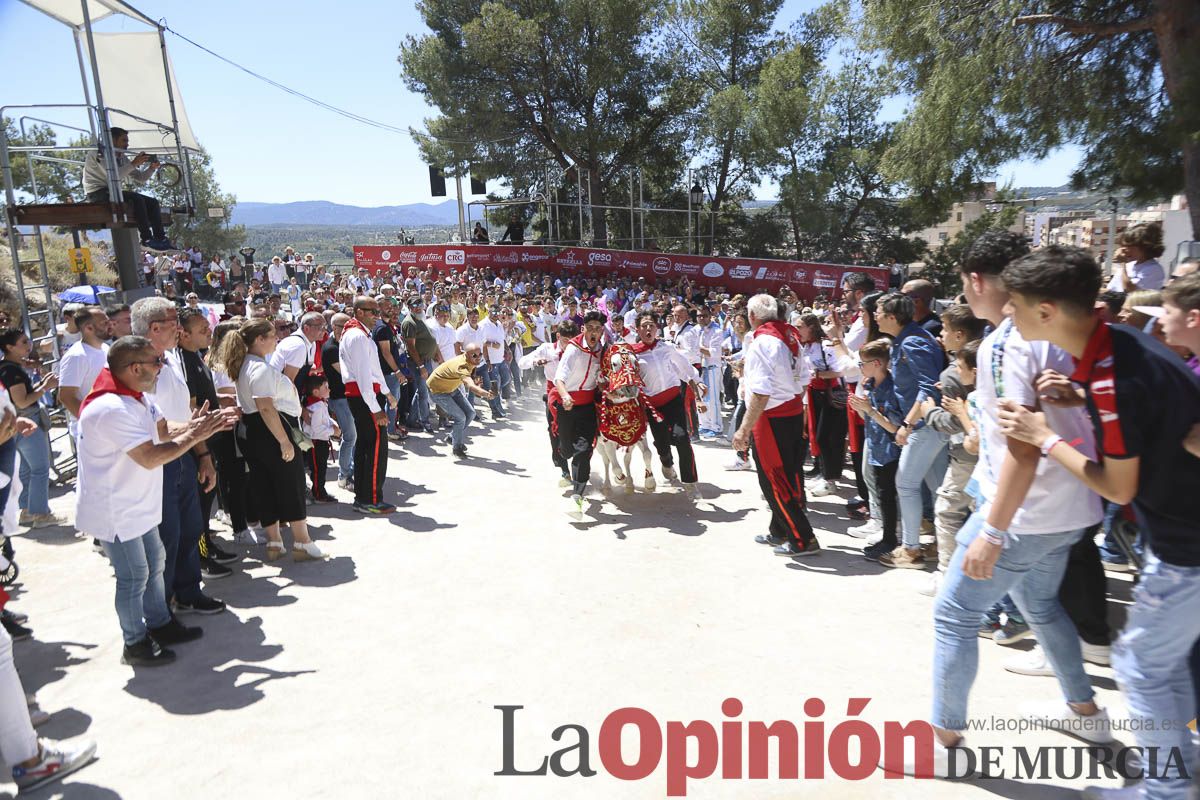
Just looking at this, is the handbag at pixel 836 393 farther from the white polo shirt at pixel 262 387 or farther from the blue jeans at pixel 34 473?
the blue jeans at pixel 34 473

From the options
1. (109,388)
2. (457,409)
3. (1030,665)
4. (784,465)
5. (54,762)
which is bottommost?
(1030,665)

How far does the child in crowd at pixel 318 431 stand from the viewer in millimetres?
6824

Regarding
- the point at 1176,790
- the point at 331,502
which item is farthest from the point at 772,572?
the point at 331,502

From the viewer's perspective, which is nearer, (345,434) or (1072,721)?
(1072,721)

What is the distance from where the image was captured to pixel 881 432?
17.4ft

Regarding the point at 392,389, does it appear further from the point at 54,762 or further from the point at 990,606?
the point at 990,606

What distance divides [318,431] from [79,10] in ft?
19.1

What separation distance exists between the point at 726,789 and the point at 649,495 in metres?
4.21

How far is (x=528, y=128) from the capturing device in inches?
1123

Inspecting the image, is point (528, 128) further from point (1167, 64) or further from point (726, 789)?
point (726, 789)

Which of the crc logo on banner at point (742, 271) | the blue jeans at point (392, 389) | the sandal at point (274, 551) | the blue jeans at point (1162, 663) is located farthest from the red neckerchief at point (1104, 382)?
the crc logo on banner at point (742, 271)

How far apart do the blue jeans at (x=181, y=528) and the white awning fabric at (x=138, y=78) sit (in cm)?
623

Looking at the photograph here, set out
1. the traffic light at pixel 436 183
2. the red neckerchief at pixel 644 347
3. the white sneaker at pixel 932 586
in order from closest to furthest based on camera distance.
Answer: the white sneaker at pixel 932 586
the red neckerchief at pixel 644 347
the traffic light at pixel 436 183

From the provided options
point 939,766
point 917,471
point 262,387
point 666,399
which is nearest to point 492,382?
point 666,399
